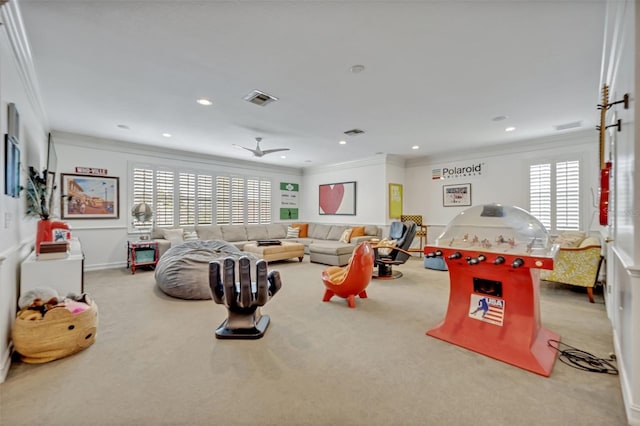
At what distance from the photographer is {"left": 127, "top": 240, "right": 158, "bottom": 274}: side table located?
5.57 metres

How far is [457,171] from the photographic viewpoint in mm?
7020

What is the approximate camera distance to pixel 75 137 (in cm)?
558

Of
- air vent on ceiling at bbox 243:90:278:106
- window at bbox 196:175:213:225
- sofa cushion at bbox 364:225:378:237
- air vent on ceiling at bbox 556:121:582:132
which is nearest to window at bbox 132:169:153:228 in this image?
window at bbox 196:175:213:225

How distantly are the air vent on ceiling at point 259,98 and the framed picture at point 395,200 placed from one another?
175 inches

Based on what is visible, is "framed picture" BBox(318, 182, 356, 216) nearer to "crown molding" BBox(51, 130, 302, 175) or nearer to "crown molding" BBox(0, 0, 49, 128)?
"crown molding" BBox(51, 130, 302, 175)

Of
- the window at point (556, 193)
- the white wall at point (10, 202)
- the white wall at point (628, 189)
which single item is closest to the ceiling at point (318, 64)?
the white wall at point (10, 202)

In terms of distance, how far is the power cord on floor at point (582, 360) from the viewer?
7.23 feet

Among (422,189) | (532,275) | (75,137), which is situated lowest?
(532,275)

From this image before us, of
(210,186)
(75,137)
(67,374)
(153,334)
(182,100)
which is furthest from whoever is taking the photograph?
(210,186)

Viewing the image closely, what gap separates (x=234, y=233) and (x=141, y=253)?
2233 millimetres

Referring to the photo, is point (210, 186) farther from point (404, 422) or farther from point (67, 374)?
point (404, 422)

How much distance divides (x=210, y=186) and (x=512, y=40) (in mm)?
6810

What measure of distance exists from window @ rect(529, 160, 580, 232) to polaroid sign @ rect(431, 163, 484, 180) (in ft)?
3.29

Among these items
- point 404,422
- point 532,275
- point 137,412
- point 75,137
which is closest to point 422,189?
point 532,275
